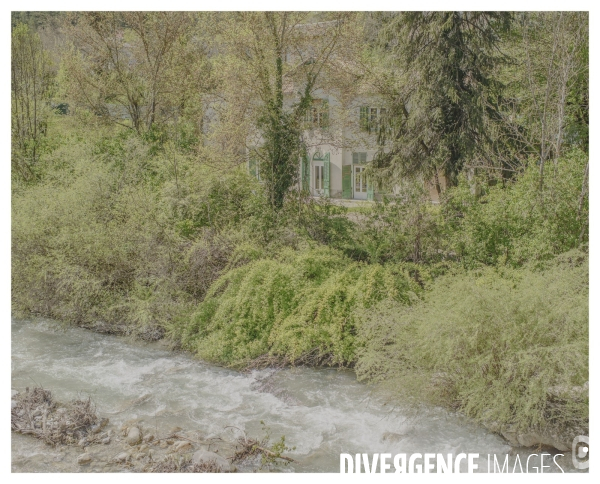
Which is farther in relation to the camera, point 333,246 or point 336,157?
point 336,157

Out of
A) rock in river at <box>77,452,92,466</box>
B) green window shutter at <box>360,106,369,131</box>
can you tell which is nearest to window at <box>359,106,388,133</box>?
green window shutter at <box>360,106,369,131</box>

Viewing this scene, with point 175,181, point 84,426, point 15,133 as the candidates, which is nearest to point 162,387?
point 84,426

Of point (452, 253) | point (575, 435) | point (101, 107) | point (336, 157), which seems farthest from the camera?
point (336, 157)

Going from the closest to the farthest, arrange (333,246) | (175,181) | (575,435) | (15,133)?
(575,435) < (333,246) < (175,181) < (15,133)

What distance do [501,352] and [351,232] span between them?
4.05m

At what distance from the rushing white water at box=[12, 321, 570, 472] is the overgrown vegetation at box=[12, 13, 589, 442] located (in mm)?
285

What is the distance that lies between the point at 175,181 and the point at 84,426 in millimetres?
4939

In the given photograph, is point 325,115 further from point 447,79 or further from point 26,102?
point 26,102

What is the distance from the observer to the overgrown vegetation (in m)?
5.62

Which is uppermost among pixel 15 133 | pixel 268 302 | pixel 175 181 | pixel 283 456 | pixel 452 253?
pixel 15 133

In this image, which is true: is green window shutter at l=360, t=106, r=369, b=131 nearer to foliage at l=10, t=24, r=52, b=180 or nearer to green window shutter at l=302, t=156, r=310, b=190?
green window shutter at l=302, t=156, r=310, b=190

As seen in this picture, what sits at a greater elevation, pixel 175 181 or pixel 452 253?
pixel 175 181

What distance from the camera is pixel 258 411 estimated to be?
6434mm
